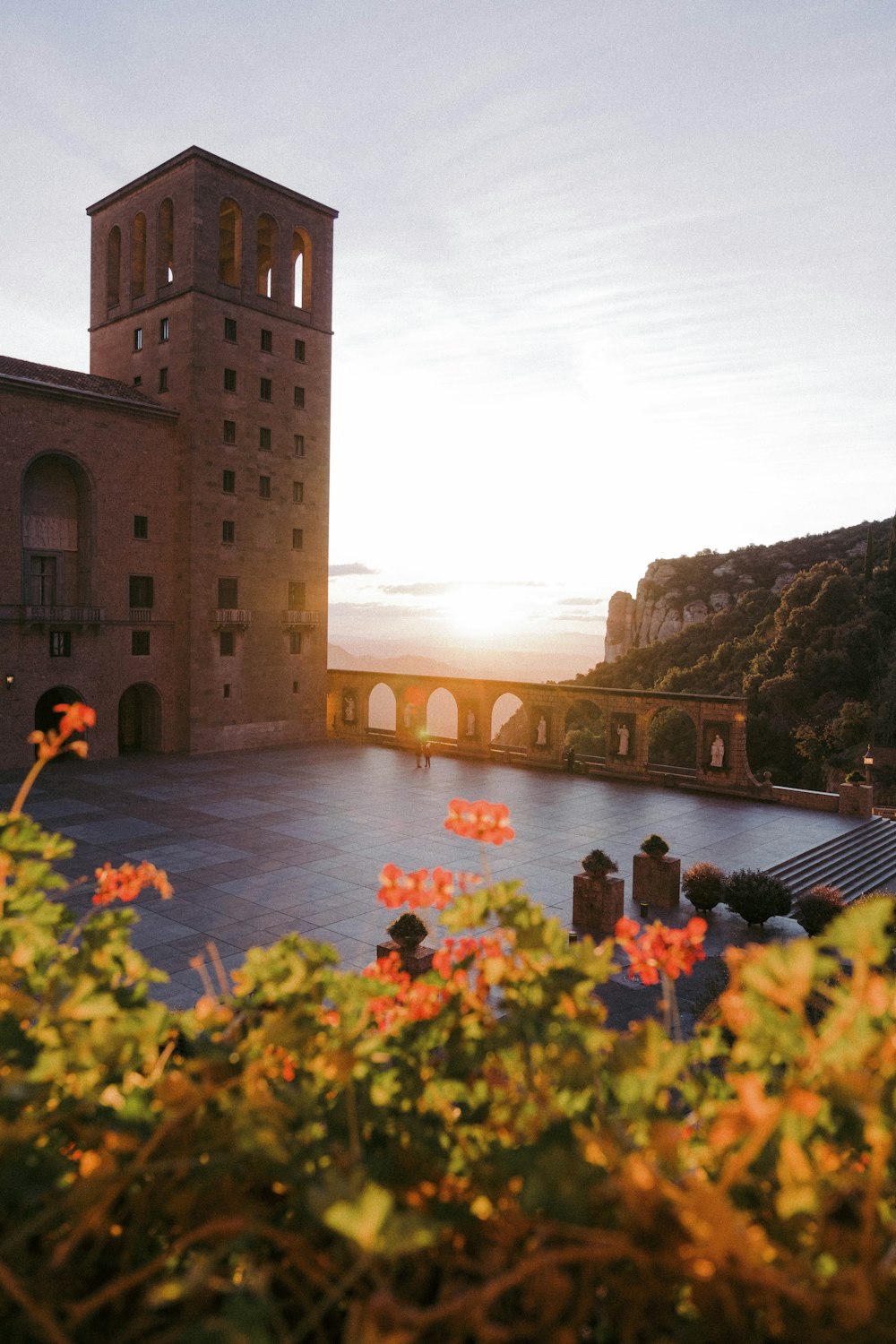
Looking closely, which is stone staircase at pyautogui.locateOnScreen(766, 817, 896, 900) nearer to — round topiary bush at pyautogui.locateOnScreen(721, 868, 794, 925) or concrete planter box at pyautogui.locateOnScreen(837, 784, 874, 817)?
concrete planter box at pyautogui.locateOnScreen(837, 784, 874, 817)

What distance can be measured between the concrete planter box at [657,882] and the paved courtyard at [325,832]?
0.44 m

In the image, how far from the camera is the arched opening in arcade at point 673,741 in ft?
177

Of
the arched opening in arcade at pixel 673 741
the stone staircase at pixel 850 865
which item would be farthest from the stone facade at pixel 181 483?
the arched opening in arcade at pixel 673 741

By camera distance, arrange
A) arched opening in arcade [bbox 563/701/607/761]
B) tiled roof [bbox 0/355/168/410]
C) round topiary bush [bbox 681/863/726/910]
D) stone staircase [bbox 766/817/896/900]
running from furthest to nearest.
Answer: arched opening in arcade [bbox 563/701/607/761] < tiled roof [bbox 0/355/168/410] < stone staircase [bbox 766/817/896/900] < round topiary bush [bbox 681/863/726/910]

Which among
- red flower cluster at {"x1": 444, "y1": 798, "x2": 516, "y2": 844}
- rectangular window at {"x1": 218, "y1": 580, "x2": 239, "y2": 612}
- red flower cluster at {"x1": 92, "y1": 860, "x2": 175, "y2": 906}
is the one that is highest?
rectangular window at {"x1": 218, "y1": 580, "x2": 239, "y2": 612}

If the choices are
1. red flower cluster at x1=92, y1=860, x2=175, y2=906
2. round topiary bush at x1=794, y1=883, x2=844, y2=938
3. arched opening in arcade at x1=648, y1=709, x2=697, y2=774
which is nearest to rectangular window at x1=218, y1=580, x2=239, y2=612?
round topiary bush at x1=794, y1=883, x2=844, y2=938

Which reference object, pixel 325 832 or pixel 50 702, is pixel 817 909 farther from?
pixel 50 702

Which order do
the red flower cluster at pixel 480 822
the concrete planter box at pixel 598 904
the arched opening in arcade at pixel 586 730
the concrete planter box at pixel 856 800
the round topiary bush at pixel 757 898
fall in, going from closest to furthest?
the red flower cluster at pixel 480 822, the concrete planter box at pixel 598 904, the round topiary bush at pixel 757 898, the concrete planter box at pixel 856 800, the arched opening in arcade at pixel 586 730

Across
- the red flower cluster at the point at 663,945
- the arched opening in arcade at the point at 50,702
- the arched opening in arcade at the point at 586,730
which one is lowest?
the arched opening in arcade at the point at 586,730

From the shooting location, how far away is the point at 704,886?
17328 mm

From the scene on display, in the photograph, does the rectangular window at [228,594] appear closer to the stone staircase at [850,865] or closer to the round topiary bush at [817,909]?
the stone staircase at [850,865]

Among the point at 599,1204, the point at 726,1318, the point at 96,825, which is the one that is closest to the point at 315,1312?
the point at 599,1204

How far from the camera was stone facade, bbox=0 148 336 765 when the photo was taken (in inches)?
1248

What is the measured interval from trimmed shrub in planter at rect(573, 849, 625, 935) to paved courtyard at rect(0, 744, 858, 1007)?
432 mm
